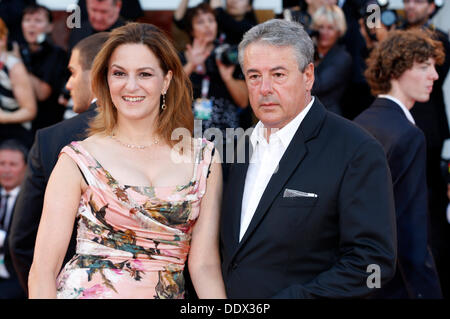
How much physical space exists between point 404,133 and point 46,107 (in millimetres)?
2758

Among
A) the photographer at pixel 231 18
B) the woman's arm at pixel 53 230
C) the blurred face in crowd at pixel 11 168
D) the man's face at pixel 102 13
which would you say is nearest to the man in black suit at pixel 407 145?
the photographer at pixel 231 18

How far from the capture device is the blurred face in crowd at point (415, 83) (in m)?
3.56

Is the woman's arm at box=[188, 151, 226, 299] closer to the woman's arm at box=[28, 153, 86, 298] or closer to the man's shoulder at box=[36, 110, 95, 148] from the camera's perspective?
the woman's arm at box=[28, 153, 86, 298]

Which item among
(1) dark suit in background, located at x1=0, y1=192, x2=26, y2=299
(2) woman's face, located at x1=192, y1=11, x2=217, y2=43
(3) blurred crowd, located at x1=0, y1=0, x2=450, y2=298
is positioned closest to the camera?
(1) dark suit in background, located at x1=0, y1=192, x2=26, y2=299

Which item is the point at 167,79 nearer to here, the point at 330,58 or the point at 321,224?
the point at 321,224

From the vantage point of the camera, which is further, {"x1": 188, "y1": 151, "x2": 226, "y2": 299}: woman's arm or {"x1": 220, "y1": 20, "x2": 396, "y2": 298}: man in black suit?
{"x1": 188, "y1": 151, "x2": 226, "y2": 299}: woman's arm

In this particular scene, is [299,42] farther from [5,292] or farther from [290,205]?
[5,292]

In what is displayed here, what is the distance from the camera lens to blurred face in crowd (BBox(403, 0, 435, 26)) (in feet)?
15.0

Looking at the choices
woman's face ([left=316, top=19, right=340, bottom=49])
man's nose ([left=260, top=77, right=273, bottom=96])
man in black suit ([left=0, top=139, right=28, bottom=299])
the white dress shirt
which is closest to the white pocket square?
the white dress shirt

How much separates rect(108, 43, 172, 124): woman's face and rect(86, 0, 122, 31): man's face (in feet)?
6.91

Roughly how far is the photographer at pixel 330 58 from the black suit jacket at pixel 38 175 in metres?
1.80

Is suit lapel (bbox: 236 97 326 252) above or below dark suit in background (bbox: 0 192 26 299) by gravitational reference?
above

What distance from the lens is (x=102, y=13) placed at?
4.58 metres

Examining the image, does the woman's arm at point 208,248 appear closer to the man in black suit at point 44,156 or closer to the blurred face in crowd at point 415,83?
the man in black suit at point 44,156
